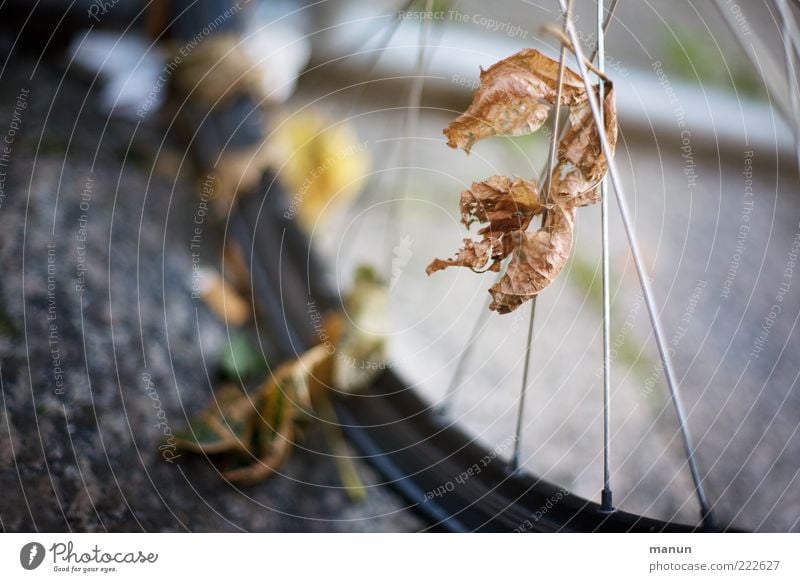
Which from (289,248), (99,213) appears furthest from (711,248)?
(99,213)

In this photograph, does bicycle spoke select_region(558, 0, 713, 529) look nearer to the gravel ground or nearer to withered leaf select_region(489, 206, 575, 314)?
withered leaf select_region(489, 206, 575, 314)

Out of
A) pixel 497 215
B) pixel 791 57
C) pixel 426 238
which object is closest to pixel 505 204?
pixel 497 215

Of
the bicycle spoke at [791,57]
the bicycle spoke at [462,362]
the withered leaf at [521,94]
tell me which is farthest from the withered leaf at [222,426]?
the bicycle spoke at [791,57]

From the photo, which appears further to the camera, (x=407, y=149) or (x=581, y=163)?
(x=407, y=149)

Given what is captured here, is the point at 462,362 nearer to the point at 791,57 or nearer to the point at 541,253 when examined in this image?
the point at 541,253

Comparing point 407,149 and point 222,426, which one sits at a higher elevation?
point 407,149
